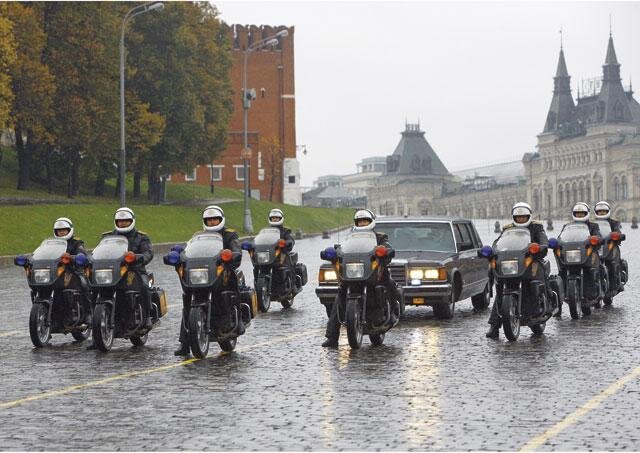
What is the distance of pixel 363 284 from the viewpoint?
14203mm

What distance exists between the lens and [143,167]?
66.0 m

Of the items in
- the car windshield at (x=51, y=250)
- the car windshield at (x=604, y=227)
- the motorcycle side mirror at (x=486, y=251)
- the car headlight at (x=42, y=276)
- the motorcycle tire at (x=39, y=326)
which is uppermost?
the car windshield at (x=604, y=227)

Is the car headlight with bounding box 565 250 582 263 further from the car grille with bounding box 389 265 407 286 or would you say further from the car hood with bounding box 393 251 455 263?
the car grille with bounding box 389 265 407 286

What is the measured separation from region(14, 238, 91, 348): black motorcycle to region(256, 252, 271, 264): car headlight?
18.5ft

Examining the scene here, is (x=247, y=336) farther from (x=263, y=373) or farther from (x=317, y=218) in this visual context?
(x=317, y=218)

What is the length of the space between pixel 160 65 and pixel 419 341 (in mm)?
52166

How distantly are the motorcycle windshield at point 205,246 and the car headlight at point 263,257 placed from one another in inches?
265

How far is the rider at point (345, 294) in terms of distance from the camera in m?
14.3

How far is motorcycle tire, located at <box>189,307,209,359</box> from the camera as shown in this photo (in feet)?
43.0

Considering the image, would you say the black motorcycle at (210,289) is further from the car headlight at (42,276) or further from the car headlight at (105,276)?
the car headlight at (42,276)

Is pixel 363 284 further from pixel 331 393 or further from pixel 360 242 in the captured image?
pixel 331 393

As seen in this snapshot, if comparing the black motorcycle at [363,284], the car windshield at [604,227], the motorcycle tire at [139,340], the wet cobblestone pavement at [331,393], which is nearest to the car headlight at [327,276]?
→ the wet cobblestone pavement at [331,393]

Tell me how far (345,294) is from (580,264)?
17.5 feet

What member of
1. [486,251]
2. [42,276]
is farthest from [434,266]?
[42,276]
